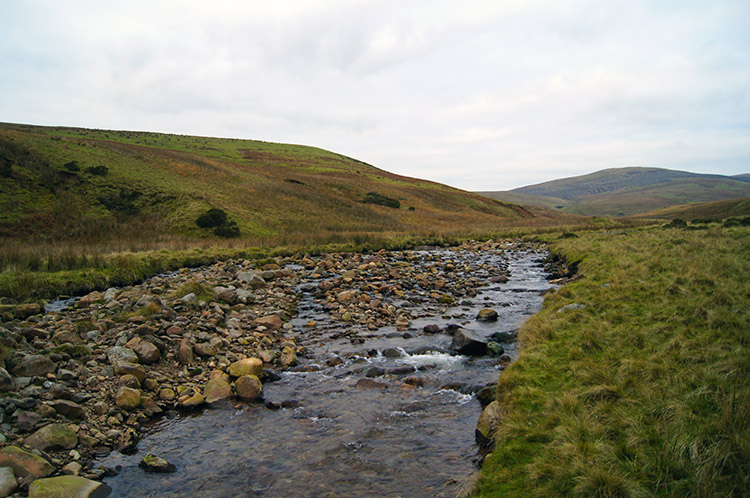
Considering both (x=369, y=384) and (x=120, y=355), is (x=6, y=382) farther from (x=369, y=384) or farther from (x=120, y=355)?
(x=369, y=384)

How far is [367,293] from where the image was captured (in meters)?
16.8

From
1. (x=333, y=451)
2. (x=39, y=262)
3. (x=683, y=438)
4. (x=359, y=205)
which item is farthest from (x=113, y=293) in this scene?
(x=359, y=205)

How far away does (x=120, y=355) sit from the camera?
850 cm

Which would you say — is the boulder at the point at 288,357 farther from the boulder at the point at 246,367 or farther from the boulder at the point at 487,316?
the boulder at the point at 487,316

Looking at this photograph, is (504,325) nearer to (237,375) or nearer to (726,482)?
(237,375)

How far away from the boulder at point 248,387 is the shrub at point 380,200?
57.6m

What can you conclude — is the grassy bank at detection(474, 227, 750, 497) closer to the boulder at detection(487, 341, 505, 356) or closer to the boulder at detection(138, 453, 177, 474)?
the boulder at detection(487, 341, 505, 356)

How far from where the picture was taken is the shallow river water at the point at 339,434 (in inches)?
216

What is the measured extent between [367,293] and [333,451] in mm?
10599

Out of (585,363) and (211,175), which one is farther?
(211,175)

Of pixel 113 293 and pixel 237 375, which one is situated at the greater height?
pixel 113 293

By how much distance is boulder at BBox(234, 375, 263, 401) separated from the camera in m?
8.12

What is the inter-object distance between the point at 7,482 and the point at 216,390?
3616 millimetres

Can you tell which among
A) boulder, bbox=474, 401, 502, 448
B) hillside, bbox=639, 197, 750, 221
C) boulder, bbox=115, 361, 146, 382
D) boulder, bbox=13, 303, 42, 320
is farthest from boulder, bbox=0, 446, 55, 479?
hillside, bbox=639, 197, 750, 221
